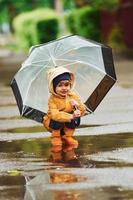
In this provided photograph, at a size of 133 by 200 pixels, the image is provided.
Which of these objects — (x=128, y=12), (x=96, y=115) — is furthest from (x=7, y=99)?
(x=128, y=12)

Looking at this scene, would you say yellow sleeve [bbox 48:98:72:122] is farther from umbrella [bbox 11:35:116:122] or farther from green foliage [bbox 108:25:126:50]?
green foliage [bbox 108:25:126:50]

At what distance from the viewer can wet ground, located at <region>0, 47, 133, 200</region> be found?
683 cm

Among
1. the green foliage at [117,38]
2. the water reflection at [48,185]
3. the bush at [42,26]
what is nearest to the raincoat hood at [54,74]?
the water reflection at [48,185]

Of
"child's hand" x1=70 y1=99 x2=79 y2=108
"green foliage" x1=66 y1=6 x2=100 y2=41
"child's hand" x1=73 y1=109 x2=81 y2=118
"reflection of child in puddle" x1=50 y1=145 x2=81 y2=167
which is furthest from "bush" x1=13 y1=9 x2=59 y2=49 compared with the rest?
"child's hand" x1=73 y1=109 x2=81 y2=118

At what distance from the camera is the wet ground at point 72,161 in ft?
22.4

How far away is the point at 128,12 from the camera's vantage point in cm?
2930

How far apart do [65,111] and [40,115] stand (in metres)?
0.52

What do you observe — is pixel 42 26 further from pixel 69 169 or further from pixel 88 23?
pixel 69 169

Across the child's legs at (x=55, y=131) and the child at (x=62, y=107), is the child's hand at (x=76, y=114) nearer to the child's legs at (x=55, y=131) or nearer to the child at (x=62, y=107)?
the child at (x=62, y=107)

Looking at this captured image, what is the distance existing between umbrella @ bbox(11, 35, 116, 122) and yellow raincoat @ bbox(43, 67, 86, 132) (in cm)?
35

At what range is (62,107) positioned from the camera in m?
8.95

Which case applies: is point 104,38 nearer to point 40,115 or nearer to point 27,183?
point 40,115

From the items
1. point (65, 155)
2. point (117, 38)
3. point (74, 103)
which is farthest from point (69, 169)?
point (117, 38)

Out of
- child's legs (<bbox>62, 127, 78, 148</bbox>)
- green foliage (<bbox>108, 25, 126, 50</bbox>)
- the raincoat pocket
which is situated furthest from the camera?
green foliage (<bbox>108, 25, 126, 50</bbox>)
